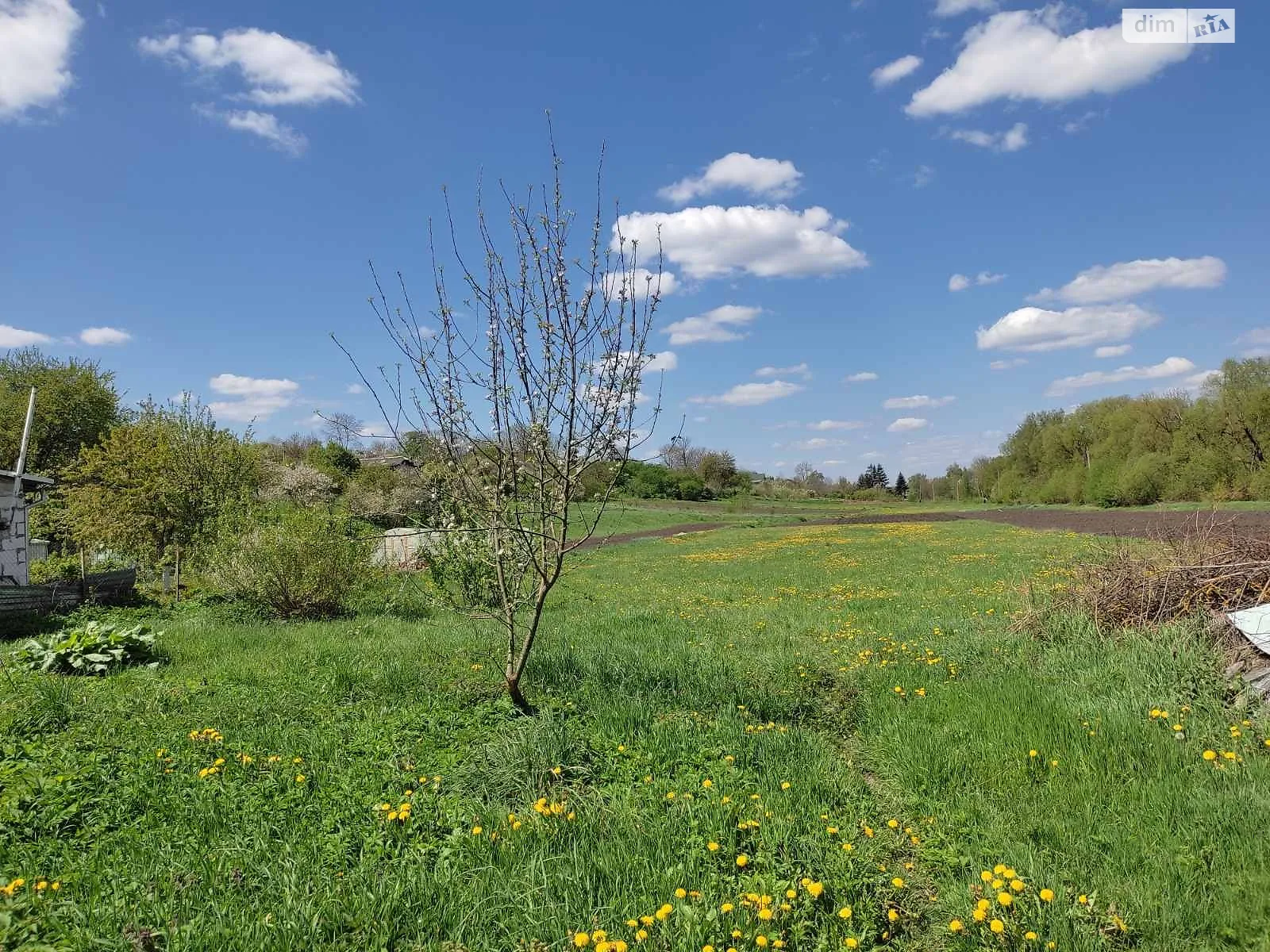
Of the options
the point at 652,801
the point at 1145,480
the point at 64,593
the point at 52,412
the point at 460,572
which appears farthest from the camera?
the point at 1145,480

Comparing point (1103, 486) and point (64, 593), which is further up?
point (1103, 486)

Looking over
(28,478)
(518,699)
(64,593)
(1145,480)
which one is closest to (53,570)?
(28,478)

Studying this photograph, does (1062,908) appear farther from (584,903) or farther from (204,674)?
(204,674)

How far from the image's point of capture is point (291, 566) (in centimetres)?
1159

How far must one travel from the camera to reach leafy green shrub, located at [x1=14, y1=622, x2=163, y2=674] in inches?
291

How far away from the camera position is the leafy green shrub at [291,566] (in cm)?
1152

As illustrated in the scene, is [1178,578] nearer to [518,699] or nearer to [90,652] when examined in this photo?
[518,699]

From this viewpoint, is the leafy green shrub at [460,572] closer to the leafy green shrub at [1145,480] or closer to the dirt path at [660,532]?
the dirt path at [660,532]

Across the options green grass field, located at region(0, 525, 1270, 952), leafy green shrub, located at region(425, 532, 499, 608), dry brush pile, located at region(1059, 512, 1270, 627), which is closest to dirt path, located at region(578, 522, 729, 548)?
leafy green shrub, located at region(425, 532, 499, 608)

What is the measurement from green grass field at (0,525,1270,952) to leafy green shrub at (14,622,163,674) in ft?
2.24

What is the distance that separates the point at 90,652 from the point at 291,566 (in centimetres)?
409

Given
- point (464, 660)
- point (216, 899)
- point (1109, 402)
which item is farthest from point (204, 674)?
point (1109, 402)

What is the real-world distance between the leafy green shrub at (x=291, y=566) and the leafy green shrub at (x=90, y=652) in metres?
3.48

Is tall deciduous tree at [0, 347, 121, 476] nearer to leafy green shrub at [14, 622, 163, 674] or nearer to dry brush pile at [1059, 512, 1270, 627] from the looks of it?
leafy green shrub at [14, 622, 163, 674]
